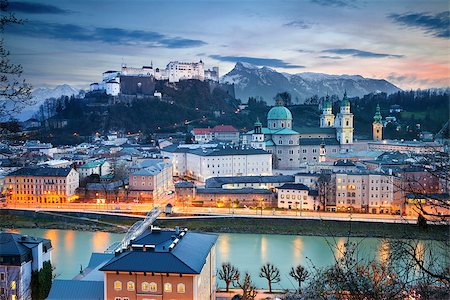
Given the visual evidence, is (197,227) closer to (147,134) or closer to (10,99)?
(10,99)

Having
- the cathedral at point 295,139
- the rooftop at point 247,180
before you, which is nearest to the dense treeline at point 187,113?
the cathedral at point 295,139

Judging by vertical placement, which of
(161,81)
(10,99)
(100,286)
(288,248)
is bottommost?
(288,248)

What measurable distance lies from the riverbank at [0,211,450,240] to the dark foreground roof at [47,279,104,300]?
4.18 metres

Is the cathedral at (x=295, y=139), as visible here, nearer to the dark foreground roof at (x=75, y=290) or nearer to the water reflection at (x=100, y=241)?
Result: the water reflection at (x=100, y=241)

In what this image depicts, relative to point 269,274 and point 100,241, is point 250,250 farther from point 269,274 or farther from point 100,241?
point 100,241

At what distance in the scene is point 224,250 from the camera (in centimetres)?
663

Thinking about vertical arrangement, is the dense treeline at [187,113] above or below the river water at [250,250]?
above

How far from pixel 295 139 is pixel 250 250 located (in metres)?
7.66

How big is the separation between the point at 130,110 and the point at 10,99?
803 inches

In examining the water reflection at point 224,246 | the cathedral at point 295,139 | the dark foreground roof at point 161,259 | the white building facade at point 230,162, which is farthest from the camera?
the cathedral at point 295,139

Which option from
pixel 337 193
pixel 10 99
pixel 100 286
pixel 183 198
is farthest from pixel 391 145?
pixel 10 99

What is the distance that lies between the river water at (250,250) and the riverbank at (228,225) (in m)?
0.19

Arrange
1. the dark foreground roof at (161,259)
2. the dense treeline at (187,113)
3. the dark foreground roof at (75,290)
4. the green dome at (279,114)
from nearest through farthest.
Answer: the dark foreground roof at (161,259) < the dark foreground roof at (75,290) < the green dome at (279,114) < the dense treeline at (187,113)

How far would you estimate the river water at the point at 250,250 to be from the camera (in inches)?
223
